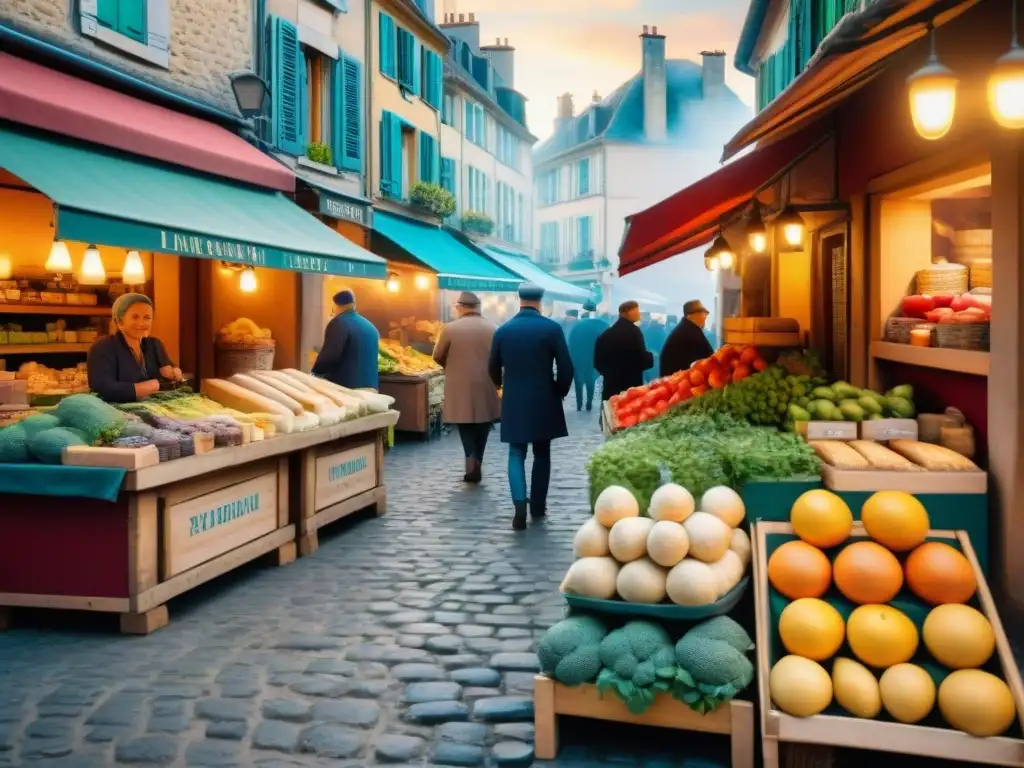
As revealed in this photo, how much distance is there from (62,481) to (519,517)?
4.01 m

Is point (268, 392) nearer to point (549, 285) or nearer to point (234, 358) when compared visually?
point (234, 358)

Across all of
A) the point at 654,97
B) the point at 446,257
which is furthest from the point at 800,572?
the point at 654,97

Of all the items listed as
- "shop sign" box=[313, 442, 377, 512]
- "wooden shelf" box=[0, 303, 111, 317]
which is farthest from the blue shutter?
"shop sign" box=[313, 442, 377, 512]

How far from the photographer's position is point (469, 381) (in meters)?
10.9

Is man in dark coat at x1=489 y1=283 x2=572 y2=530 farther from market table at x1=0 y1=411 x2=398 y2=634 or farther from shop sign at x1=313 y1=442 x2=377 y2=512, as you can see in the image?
market table at x1=0 y1=411 x2=398 y2=634

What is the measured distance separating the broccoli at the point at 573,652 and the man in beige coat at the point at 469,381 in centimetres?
671

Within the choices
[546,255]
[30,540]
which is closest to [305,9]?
[30,540]

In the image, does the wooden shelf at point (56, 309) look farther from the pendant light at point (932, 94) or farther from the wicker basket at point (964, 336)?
the pendant light at point (932, 94)

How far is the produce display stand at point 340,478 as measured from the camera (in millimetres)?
7832

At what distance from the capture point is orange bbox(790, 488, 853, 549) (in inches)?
164

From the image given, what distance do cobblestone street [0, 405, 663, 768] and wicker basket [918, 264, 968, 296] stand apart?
323 cm

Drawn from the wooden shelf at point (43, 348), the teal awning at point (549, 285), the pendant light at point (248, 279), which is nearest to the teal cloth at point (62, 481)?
the wooden shelf at point (43, 348)

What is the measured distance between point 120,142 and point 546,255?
39.2 m

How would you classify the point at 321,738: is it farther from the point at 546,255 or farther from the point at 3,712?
the point at 546,255
